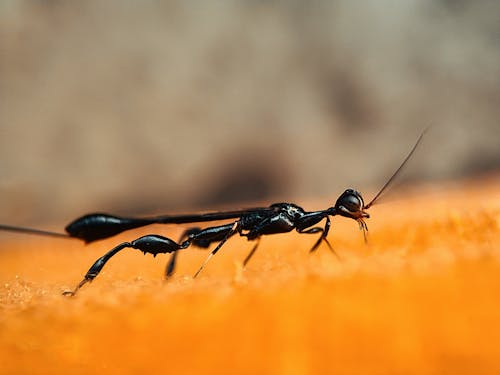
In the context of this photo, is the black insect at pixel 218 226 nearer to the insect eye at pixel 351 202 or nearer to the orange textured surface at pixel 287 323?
the insect eye at pixel 351 202

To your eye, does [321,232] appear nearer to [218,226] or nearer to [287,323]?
[218,226]

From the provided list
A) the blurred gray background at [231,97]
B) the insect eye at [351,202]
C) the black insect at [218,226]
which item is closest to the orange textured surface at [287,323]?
the black insect at [218,226]

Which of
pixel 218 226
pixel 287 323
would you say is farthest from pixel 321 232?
pixel 287 323

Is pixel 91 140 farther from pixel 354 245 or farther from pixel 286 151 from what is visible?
pixel 354 245

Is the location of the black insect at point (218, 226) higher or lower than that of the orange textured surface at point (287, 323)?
higher

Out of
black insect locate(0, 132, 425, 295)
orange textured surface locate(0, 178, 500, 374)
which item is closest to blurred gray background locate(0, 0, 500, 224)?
black insect locate(0, 132, 425, 295)

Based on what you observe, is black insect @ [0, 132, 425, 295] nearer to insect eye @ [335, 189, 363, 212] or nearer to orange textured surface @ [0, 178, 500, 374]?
insect eye @ [335, 189, 363, 212]
